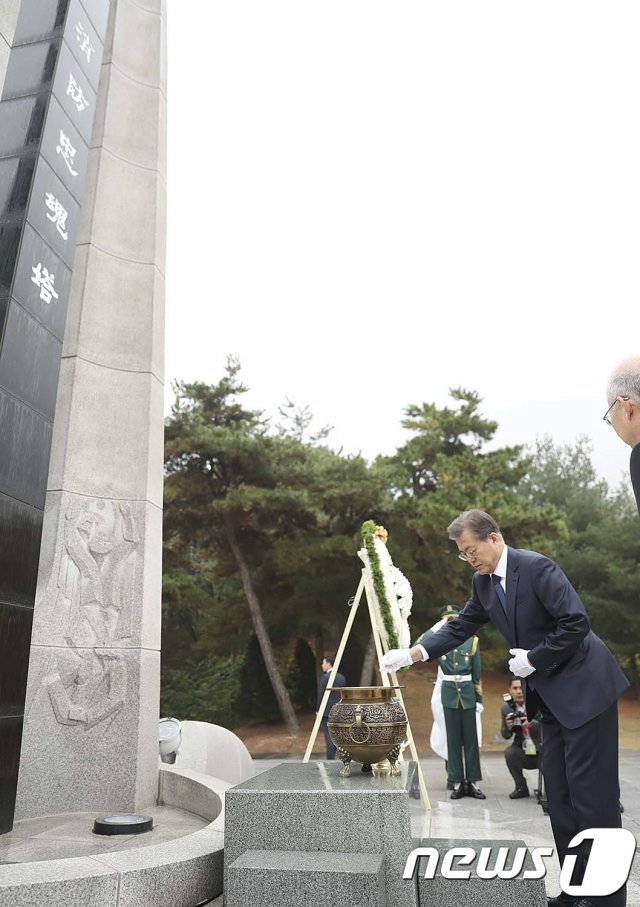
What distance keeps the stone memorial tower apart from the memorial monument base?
208 cm

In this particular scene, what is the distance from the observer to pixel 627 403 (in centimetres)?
207

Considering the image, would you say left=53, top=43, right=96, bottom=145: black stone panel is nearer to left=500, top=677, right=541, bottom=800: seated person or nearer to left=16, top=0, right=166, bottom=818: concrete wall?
left=16, top=0, right=166, bottom=818: concrete wall

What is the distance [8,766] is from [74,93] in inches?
200

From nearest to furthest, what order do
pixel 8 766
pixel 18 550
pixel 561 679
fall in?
pixel 561 679, pixel 8 766, pixel 18 550

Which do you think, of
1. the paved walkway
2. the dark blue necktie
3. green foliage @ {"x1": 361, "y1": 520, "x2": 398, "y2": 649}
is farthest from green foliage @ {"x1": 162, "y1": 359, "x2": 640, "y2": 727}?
the dark blue necktie

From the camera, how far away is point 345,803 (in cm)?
272

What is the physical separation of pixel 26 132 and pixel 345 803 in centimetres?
498

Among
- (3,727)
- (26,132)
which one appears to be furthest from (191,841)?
(26,132)

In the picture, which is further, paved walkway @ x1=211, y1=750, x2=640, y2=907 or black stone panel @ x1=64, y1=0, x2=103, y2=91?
black stone panel @ x1=64, y1=0, x2=103, y2=91

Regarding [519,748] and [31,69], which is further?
[519,748]

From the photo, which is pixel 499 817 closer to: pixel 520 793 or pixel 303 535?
pixel 520 793

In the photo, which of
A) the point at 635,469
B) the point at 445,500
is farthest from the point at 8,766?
the point at 445,500

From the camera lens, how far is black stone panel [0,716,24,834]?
403 centimetres

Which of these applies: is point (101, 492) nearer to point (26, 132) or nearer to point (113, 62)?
point (26, 132)
